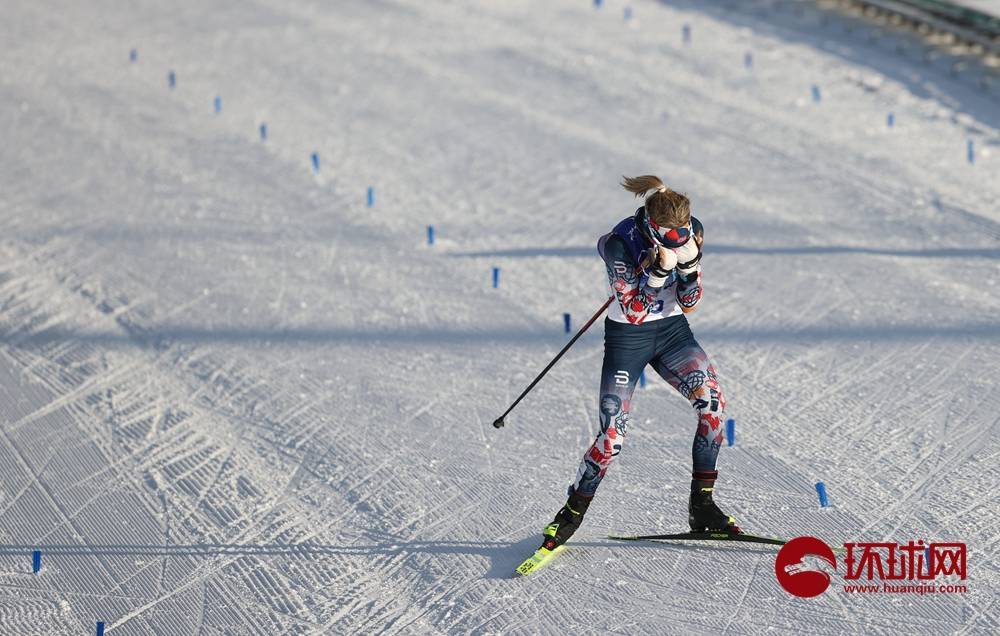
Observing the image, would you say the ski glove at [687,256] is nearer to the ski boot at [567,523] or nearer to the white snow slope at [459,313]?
the ski boot at [567,523]

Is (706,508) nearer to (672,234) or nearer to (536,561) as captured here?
(536,561)

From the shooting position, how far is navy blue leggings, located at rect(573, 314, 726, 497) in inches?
211

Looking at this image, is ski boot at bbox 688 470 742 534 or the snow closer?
ski boot at bbox 688 470 742 534

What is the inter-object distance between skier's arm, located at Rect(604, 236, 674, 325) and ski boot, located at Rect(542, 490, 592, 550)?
0.89 meters

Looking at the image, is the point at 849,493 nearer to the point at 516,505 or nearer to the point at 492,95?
the point at 516,505

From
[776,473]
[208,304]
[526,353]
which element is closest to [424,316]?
[526,353]

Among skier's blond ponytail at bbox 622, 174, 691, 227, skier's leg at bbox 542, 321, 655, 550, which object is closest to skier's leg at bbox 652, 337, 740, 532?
skier's leg at bbox 542, 321, 655, 550

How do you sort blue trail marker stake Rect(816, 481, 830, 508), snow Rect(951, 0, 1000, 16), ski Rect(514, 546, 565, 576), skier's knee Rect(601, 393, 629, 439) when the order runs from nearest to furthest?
skier's knee Rect(601, 393, 629, 439), ski Rect(514, 546, 565, 576), blue trail marker stake Rect(816, 481, 830, 508), snow Rect(951, 0, 1000, 16)

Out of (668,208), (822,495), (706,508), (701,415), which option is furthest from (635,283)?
(822,495)

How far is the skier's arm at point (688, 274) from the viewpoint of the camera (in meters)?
5.16

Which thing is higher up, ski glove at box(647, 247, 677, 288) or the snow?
the snow

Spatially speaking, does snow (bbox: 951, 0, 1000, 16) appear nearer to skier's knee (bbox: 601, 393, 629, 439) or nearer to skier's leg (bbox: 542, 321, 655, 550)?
skier's leg (bbox: 542, 321, 655, 550)

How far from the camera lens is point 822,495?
584 cm

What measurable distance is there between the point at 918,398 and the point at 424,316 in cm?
313
